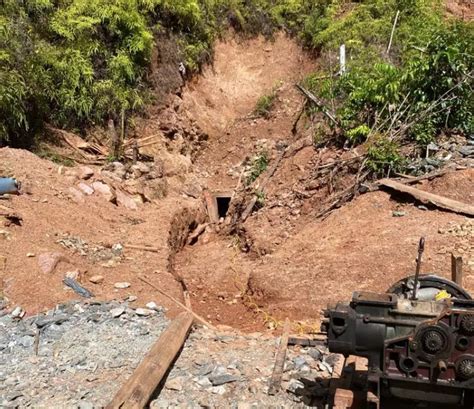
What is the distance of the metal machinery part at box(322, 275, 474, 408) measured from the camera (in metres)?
2.65

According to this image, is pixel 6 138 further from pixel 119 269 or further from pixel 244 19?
pixel 244 19

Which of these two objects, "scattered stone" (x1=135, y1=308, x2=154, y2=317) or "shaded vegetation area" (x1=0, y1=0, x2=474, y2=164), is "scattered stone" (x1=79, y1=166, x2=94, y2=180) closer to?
"shaded vegetation area" (x1=0, y1=0, x2=474, y2=164)

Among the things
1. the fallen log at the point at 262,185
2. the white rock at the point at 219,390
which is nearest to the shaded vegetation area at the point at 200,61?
the fallen log at the point at 262,185

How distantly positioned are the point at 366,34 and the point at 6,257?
402 inches

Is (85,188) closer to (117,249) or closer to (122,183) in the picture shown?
(122,183)

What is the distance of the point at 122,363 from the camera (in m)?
3.97

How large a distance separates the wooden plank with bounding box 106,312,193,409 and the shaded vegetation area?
4920 mm

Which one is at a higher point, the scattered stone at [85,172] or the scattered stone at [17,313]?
the scattered stone at [85,172]

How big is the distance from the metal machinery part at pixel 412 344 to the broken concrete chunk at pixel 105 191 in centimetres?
651

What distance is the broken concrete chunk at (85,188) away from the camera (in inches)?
332

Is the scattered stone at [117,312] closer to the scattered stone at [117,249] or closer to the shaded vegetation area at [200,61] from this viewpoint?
the scattered stone at [117,249]

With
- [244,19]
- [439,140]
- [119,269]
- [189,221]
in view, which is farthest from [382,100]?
[244,19]

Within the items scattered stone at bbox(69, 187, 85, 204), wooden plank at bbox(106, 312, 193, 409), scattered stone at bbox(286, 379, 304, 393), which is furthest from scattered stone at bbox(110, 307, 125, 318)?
scattered stone at bbox(69, 187, 85, 204)

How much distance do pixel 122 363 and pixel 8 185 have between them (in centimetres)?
402
